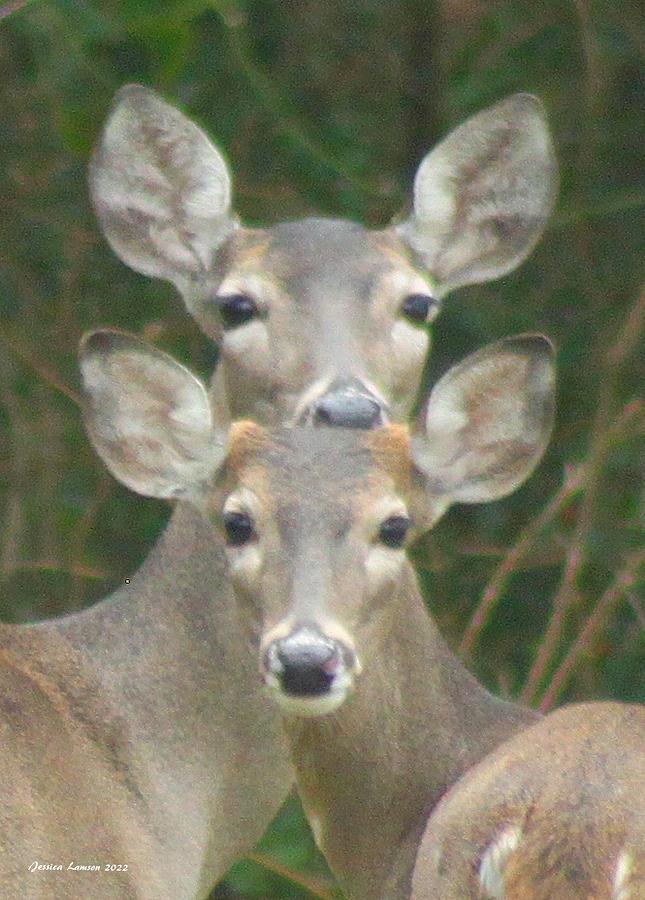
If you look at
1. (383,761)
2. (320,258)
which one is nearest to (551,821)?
(383,761)

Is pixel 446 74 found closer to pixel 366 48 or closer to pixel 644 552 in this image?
pixel 366 48

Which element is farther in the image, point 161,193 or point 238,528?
point 161,193

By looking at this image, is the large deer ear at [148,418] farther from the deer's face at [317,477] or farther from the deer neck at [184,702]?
the deer neck at [184,702]

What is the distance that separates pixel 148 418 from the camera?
5473mm

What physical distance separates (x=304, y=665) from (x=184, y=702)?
0.84 m

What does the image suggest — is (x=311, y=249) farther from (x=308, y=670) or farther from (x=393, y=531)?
(x=308, y=670)

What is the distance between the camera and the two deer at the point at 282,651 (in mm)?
4914

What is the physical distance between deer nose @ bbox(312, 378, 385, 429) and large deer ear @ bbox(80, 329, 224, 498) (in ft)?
1.00

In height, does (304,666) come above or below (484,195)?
above

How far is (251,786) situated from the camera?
559 centimetres

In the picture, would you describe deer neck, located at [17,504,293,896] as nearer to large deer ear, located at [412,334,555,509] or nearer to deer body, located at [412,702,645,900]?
large deer ear, located at [412,334,555,509]

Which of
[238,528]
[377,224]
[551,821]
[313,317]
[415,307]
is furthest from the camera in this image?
[377,224]

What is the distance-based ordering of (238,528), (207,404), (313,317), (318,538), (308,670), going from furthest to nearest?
1. (313,317)
2. (207,404)
3. (238,528)
4. (318,538)
5. (308,670)

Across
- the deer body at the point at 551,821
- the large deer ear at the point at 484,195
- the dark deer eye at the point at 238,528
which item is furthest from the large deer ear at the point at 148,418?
the large deer ear at the point at 484,195
